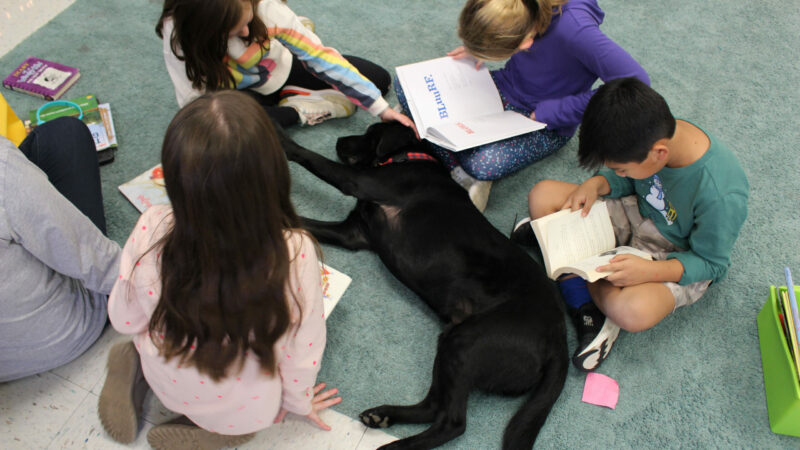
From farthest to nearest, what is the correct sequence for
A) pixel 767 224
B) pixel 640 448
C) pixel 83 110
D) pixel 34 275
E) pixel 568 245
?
1. pixel 83 110
2. pixel 767 224
3. pixel 568 245
4. pixel 640 448
5. pixel 34 275

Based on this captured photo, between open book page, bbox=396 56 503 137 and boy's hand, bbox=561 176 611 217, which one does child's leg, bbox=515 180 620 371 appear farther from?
open book page, bbox=396 56 503 137

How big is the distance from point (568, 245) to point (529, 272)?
0.59 feet

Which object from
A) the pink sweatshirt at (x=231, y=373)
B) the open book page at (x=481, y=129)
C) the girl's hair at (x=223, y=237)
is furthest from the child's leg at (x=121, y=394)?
the open book page at (x=481, y=129)

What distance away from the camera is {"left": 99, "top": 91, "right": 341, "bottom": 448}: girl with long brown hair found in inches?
29.3

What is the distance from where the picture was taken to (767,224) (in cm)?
168

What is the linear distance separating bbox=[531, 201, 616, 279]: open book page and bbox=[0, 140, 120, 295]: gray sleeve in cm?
106

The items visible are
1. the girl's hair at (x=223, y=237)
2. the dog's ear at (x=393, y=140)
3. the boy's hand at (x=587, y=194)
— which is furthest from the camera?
the dog's ear at (x=393, y=140)

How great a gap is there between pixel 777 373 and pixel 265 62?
1675 millimetres

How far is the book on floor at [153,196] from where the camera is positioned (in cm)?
143

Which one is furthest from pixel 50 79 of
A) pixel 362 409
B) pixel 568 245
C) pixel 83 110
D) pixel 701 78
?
pixel 701 78

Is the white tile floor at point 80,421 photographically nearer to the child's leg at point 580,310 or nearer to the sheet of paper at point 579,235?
the child's leg at point 580,310

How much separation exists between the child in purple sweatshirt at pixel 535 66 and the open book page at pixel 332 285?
50cm

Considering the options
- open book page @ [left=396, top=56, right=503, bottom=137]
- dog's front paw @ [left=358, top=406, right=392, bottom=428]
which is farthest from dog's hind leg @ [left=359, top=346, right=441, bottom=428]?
open book page @ [left=396, top=56, right=503, bottom=137]

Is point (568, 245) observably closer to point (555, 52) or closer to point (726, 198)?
point (726, 198)
